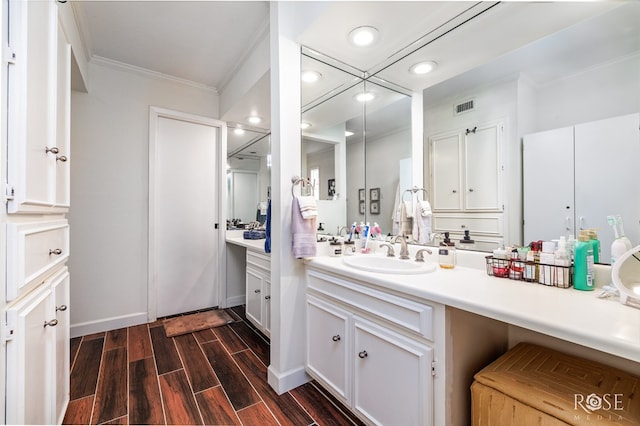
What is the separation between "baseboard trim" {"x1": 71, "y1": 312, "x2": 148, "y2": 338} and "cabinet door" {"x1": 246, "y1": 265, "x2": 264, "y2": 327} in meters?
1.13

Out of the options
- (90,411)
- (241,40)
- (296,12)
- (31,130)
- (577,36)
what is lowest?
(90,411)

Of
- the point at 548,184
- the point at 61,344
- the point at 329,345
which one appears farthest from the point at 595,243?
the point at 61,344

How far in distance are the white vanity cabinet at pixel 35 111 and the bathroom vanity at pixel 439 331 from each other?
1335mm

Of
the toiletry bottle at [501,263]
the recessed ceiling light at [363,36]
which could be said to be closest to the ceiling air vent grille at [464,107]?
the recessed ceiling light at [363,36]

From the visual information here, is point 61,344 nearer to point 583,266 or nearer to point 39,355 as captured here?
point 39,355

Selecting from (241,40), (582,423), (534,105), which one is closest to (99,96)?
(241,40)

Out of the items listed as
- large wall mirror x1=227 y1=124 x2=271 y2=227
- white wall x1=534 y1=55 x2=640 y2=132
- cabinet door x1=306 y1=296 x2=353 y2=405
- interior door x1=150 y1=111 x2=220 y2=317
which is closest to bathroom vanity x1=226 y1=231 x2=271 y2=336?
interior door x1=150 y1=111 x2=220 y2=317

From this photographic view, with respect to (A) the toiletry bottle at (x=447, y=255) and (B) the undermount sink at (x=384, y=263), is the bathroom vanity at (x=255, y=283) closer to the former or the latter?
(B) the undermount sink at (x=384, y=263)

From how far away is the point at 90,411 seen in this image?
5.10ft

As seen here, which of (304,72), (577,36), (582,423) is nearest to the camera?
(582,423)

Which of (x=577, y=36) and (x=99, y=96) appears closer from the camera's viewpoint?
(x=577, y=36)

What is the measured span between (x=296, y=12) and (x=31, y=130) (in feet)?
4.82

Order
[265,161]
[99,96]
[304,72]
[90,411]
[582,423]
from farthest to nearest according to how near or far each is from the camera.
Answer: [265,161] → [99,96] → [304,72] → [90,411] → [582,423]

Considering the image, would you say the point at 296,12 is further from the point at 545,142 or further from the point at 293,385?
the point at 293,385
